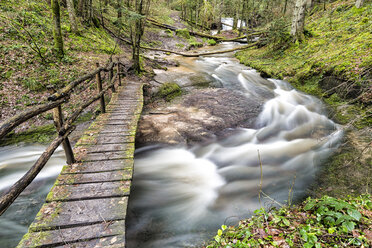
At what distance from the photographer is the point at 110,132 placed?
523 cm

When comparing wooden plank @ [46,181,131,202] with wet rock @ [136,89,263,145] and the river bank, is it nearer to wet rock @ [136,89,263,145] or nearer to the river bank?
wet rock @ [136,89,263,145]

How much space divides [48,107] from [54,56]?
26.6 ft

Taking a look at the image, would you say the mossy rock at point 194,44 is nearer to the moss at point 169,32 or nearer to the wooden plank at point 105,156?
the moss at point 169,32

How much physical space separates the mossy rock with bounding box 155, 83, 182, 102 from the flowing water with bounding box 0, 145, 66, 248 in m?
4.60

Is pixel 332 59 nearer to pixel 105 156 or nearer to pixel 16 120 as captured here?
pixel 105 156

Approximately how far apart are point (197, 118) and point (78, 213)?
5.09 meters

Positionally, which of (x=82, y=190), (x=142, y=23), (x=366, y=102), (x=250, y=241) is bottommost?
(x=250, y=241)

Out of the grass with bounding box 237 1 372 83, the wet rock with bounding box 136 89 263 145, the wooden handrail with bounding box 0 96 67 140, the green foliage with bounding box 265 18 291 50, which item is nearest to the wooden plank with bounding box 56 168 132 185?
the wooden handrail with bounding box 0 96 67 140

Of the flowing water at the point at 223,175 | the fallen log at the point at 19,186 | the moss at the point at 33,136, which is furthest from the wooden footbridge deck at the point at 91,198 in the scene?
the moss at the point at 33,136

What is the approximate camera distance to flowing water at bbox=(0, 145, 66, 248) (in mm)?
3910

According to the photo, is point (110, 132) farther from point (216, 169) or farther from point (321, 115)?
point (321, 115)

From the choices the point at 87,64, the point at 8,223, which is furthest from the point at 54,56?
the point at 8,223

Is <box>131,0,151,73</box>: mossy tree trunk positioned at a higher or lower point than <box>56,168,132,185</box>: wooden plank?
higher

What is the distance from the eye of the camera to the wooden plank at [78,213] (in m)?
2.68
